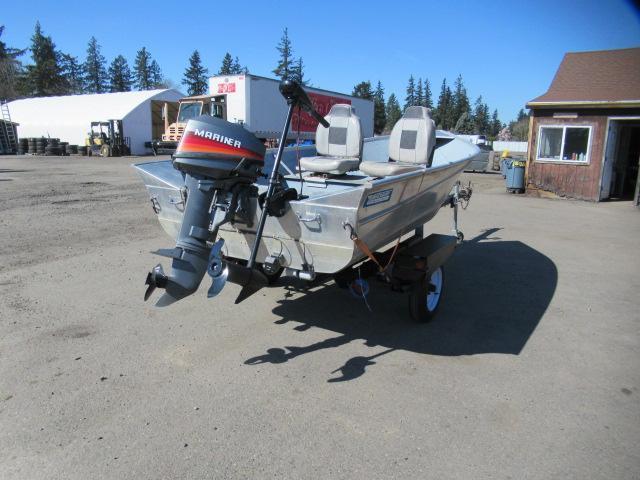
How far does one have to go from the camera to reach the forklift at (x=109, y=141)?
34.6 m

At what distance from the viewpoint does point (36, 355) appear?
3.95 metres

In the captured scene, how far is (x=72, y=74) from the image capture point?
9125 cm

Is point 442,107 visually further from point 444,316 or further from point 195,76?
point 444,316

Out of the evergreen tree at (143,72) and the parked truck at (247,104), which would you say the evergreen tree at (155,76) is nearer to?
the evergreen tree at (143,72)

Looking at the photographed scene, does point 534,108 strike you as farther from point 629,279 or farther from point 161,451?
Answer: point 161,451

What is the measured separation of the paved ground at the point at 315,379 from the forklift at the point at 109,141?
30.2 metres

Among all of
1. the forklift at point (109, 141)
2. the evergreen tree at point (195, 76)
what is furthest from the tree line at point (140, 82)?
the forklift at point (109, 141)

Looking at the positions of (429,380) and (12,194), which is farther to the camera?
(12,194)

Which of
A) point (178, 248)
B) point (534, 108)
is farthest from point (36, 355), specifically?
point (534, 108)

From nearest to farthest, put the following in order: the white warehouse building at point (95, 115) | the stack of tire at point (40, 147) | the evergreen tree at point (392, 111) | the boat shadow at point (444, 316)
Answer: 1. the boat shadow at point (444, 316)
2. the stack of tire at point (40, 147)
3. the white warehouse building at point (95, 115)
4. the evergreen tree at point (392, 111)

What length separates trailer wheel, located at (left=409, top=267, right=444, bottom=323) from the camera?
462 centimetres

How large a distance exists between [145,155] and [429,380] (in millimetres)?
37573

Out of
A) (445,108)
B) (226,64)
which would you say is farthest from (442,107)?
(226,64)

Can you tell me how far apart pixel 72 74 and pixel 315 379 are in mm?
103720
